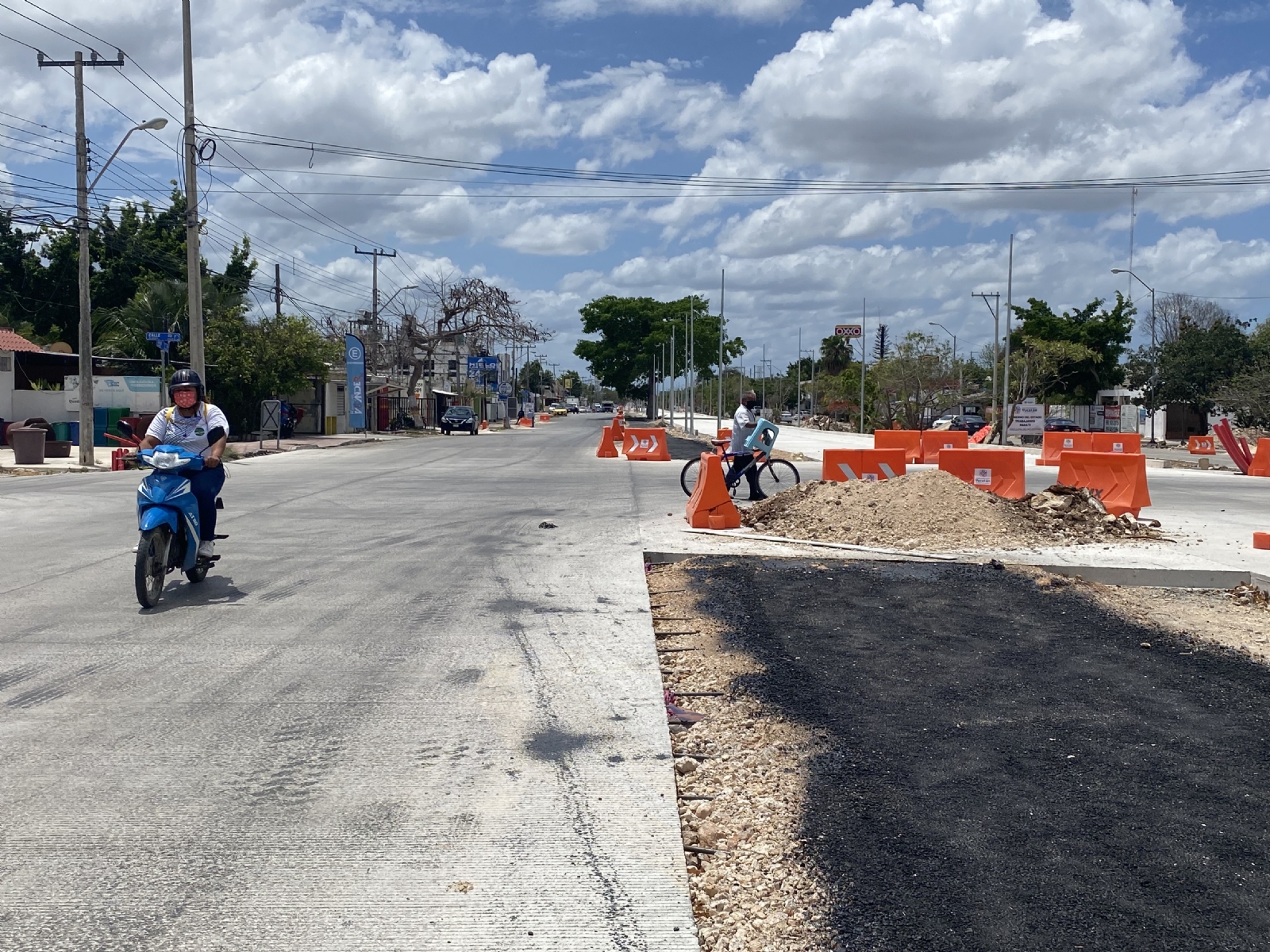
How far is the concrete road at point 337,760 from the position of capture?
3670 millimetres

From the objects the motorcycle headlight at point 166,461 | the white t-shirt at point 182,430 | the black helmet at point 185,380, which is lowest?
the motorcycle headlight at point 166,461

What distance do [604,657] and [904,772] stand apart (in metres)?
2.59

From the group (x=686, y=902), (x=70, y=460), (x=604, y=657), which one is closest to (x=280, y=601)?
(x=604, y=657)

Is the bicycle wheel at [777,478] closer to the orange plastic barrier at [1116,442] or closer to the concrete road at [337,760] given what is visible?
the concrete road at [337,760]

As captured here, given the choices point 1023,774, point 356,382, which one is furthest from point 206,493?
point 356,382

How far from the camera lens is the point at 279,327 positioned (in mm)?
47281

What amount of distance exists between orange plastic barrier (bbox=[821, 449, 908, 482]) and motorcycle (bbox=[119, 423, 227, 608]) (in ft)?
34.4

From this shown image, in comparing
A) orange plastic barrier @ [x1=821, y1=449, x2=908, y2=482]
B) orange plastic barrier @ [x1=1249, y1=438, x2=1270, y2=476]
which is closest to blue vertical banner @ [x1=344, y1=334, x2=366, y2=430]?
orange plastic barrier @ [x1=1249, y1=438, x2=1270, y2=476]

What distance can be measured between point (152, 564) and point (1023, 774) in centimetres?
659

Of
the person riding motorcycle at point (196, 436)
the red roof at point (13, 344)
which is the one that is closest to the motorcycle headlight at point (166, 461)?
the person riding motorcycle at point (196, 436)

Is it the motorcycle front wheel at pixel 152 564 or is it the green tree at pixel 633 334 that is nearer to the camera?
the motorcycle front wheel at pixel 152 564

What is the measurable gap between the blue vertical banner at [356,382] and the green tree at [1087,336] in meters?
39.6

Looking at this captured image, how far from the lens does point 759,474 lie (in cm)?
1827

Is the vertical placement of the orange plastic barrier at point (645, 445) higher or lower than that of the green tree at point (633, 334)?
lower
